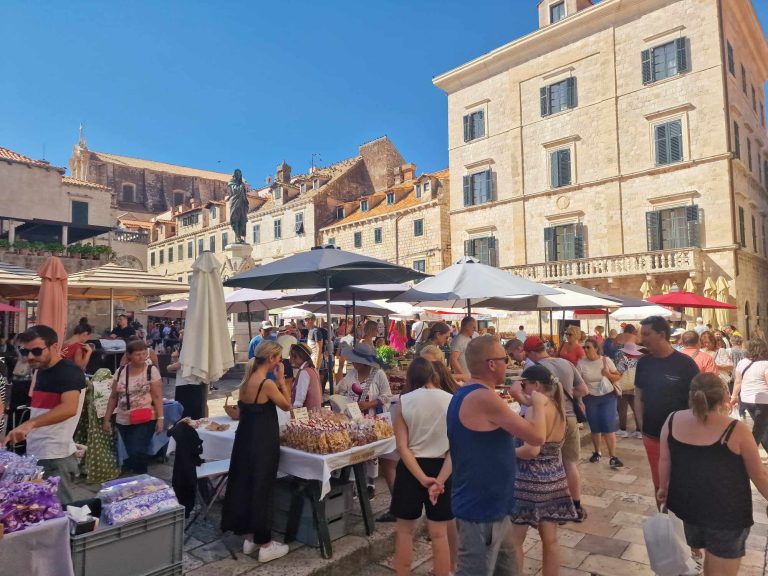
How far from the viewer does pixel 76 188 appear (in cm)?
2948

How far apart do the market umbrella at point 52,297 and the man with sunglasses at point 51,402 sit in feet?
12.0

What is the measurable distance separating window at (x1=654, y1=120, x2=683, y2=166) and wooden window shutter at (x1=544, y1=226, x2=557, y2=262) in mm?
5307

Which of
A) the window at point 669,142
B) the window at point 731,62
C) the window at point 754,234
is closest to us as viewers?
the window at point 669,142

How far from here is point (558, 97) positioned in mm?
24906

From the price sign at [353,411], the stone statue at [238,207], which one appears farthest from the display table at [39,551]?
the stone statue at [238,207]

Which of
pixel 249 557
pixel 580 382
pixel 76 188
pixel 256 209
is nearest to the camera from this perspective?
pixel 249 557

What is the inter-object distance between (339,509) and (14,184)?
98.1 feet

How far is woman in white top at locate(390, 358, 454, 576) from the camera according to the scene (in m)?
3.46

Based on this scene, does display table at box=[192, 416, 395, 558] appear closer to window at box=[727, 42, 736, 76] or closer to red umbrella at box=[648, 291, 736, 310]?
red umbrella at box=[648, 291, 736, 310]

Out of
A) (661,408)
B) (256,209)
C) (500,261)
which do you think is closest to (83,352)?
(661,408)

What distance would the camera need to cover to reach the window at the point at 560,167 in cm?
2443

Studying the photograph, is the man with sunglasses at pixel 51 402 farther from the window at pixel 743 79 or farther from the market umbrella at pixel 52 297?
the window at pixel 743 79

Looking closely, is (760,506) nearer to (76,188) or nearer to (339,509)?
(339,509)

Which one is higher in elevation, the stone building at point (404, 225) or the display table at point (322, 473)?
the stone building at point (404, 225)
